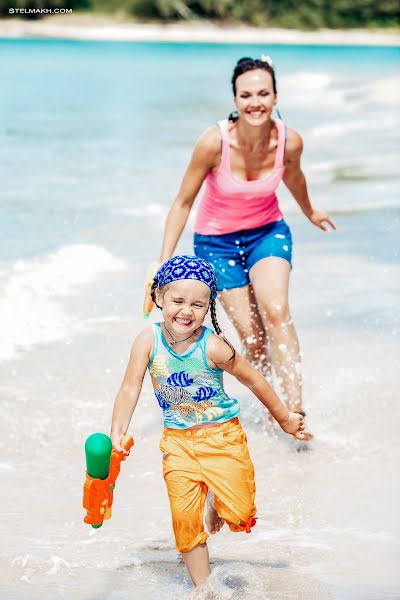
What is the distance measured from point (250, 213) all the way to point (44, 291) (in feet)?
9.01

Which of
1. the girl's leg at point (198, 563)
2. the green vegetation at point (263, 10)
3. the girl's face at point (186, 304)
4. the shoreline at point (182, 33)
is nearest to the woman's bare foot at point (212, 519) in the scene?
the girl's leg at point (198, 563)

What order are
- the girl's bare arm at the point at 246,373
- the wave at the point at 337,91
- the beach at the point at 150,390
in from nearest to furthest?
the girl's bare arm at the point at 246,373
the beach at the point at 150,390
the wave at the point at 337,91

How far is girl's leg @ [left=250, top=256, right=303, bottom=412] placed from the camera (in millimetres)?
4988

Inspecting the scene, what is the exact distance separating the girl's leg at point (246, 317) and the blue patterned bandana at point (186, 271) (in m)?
1.63

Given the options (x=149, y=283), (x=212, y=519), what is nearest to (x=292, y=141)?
(x=149, y=283)

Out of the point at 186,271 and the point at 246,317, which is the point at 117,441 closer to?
the point at 186,271

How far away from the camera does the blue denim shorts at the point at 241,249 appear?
16.8 ft

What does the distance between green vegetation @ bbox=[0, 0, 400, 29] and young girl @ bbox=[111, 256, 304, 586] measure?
59.4m

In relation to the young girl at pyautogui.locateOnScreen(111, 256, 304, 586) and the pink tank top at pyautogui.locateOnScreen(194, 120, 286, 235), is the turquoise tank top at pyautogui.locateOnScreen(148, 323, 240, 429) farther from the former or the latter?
the pink tank top at pyautogui.locateOnScreen(194, 120, 286, 235)

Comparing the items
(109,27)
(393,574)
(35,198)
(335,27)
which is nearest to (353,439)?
(393,574)

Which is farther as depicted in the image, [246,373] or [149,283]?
[149,283]

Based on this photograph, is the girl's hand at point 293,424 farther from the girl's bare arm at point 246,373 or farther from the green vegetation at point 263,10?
the green vegetation at point 263,10

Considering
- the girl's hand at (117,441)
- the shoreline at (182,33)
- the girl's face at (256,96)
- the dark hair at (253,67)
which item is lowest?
the shoreline at (182,33)

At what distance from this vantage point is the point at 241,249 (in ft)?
16.9
